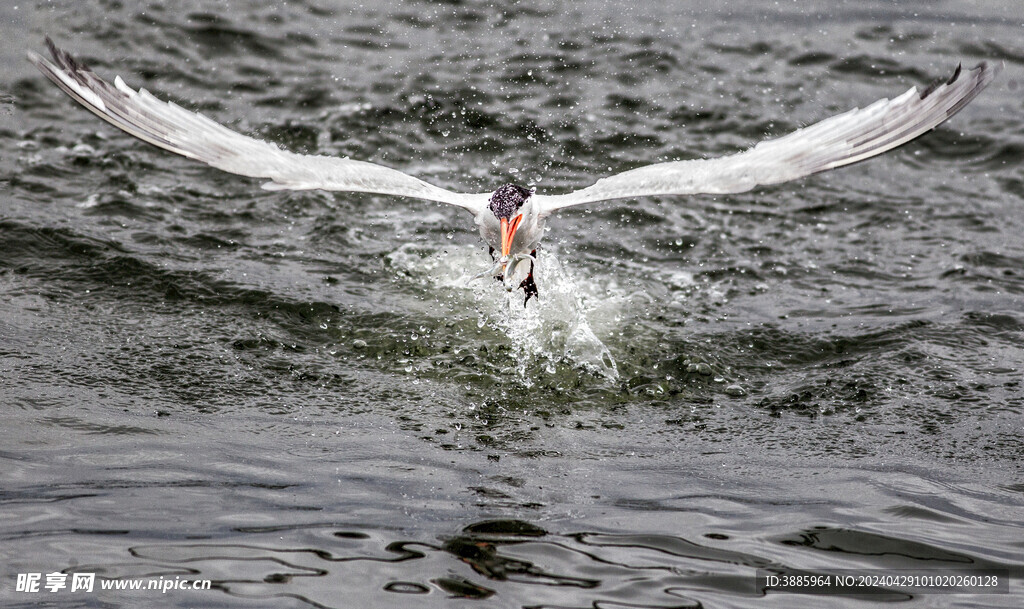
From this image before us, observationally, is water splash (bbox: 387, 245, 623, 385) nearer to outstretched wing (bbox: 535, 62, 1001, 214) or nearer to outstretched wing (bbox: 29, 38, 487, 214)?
outstretched wing (bbox: 535, 62, 1001, 214)

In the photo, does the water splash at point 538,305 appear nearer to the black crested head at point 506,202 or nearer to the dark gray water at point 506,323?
the dark gray water at point 506,323

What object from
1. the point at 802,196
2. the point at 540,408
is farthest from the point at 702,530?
the point at 802,196

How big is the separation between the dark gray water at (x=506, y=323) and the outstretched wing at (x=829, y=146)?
137 centimetres

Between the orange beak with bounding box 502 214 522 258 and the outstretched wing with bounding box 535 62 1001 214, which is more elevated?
the outstretched wing with bounding box 535 62 1001 214

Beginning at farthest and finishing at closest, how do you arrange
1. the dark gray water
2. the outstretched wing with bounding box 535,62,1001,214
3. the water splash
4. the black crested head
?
the water splash → the black crested head → the outstretched wing with bounding box 535,62,1001,214 → the dark gray water

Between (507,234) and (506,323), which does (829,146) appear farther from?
(506,323)

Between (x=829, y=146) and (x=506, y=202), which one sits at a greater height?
(x=829, y=146)

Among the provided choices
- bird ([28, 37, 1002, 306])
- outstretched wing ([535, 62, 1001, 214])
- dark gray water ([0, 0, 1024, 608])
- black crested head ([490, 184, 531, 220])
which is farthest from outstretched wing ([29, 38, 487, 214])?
outstretched wing ([535, 62, 1001, 214])

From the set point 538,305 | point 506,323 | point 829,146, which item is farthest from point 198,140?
point 829,146

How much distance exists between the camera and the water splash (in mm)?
7520

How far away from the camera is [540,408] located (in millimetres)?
6824

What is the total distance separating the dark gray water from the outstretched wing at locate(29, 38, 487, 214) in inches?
47.5

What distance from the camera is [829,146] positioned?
6.64m

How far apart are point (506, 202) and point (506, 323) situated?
1478 millimetres
